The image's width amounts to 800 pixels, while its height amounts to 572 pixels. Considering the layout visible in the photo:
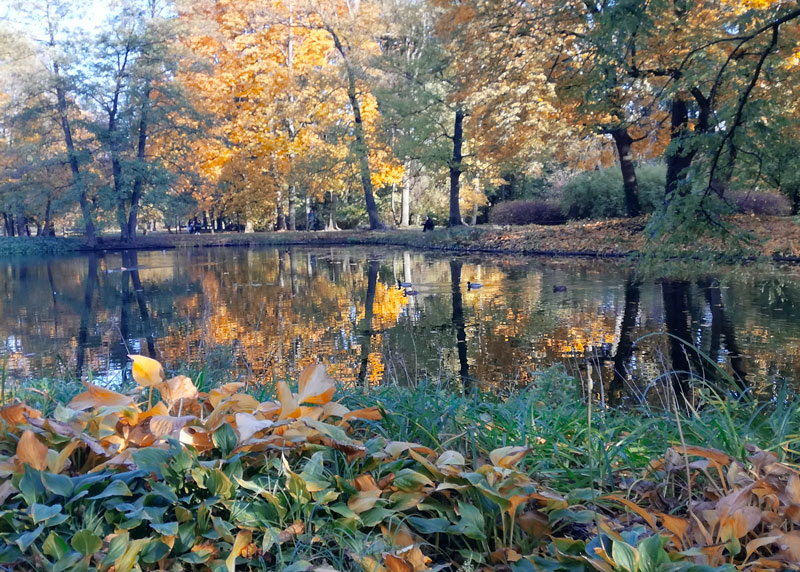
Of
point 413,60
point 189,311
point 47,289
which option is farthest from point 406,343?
point 413,60

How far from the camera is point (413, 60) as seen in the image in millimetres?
25562

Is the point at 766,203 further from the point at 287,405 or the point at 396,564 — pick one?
the point at 396,564

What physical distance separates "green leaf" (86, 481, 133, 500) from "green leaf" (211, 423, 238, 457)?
0.28m

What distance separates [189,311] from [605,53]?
708 cm

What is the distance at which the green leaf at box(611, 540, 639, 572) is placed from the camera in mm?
1535

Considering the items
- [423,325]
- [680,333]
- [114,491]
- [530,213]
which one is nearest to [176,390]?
[114,491]

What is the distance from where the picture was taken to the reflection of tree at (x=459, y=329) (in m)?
5.94

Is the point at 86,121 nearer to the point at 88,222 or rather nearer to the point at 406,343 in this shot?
Answer: the point at 88,222

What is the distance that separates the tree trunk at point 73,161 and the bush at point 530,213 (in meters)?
18.4

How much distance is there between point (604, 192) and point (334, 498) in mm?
24911

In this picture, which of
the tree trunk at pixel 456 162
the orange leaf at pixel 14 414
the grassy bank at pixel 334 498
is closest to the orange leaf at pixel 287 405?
the grassy bank at pixel 334 498

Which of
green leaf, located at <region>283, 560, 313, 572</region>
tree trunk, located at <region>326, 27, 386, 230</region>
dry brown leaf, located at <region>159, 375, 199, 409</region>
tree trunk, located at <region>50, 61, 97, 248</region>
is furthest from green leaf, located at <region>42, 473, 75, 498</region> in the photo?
tree trunk, located at <region>50, 61, 97, 248</region>

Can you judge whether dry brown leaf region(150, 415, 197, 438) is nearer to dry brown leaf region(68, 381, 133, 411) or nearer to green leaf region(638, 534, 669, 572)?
dry brown leaf region(68, 381, 133, 411)

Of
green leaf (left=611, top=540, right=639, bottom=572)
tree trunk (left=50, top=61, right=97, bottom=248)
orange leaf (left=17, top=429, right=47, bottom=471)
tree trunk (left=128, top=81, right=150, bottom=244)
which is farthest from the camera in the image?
tree trunk (left=128, top=81, right=150, bottom=244)
